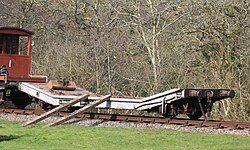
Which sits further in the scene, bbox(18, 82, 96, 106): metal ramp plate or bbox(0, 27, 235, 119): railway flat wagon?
bbox(18, 82, 96, 106): metal ramp plate

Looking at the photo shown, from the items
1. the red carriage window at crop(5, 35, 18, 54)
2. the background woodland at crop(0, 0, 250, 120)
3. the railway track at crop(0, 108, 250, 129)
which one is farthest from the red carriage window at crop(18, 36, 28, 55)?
the background woodland at crop(0, 0, 250, 120)

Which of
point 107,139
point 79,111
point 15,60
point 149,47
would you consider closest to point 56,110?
point 79,111

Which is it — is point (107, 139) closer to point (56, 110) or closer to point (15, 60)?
point (56, 110)

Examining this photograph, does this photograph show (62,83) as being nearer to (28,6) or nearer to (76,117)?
(76,117)

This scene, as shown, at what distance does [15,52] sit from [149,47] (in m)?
6.82

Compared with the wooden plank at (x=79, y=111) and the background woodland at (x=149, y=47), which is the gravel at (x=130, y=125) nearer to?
the wooden plank at (x=79, y=111)

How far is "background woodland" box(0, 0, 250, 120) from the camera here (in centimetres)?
2188

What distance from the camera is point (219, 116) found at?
858 inches

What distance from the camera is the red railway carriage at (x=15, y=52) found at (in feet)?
70.3

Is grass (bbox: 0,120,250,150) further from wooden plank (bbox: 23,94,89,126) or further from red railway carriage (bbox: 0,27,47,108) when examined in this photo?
red railway carriage (bbox: 0,27,47,108)

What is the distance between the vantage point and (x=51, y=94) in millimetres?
17781

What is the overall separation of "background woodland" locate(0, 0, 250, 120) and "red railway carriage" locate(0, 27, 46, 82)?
15.2 ft

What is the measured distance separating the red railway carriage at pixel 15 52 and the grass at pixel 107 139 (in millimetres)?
6821

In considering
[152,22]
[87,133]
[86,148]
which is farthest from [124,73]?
[86,148]
